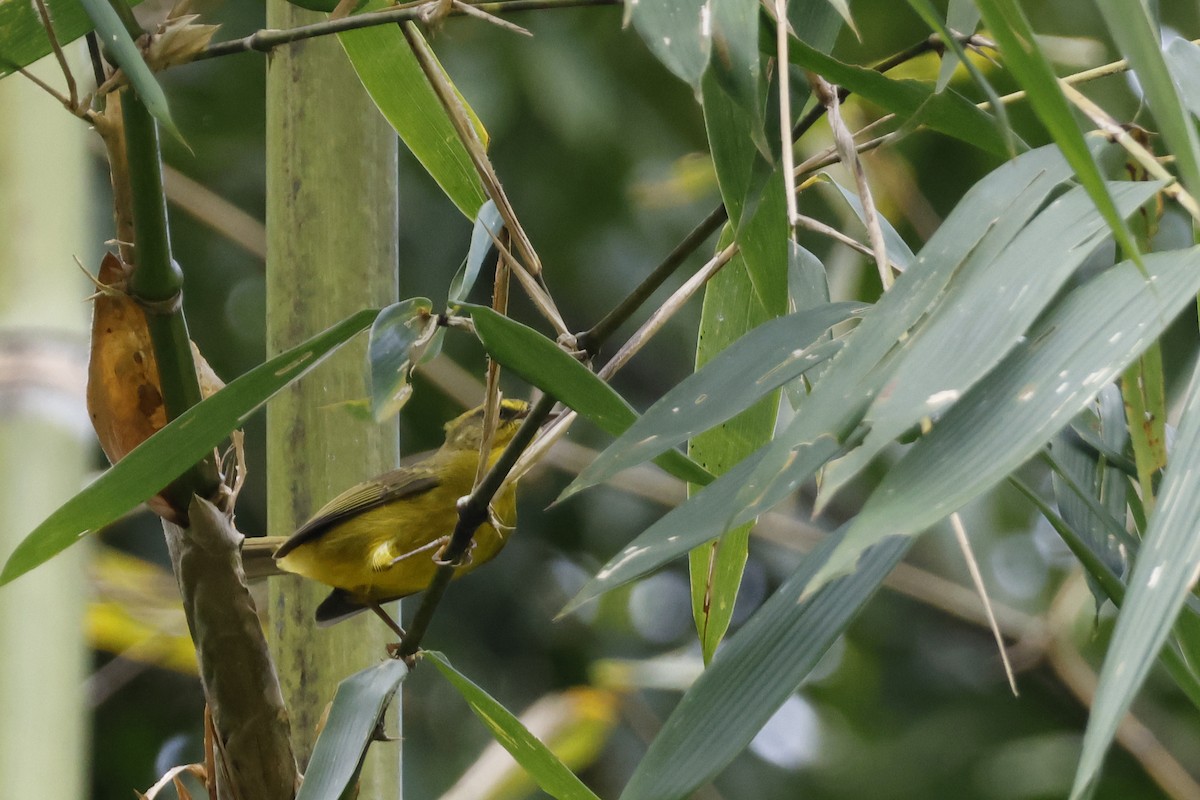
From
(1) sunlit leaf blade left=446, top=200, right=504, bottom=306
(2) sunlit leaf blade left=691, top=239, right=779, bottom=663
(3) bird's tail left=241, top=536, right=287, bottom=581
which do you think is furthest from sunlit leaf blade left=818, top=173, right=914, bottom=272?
(3) bird's tail left=241, top=536, right=287, bottom=581

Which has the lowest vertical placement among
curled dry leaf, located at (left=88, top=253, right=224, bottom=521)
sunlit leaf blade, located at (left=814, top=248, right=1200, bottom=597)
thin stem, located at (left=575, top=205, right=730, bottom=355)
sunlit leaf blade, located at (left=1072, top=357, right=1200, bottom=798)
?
sunlit leaf blade, located at (left=1072, top=357, right=1200, bottom=798)

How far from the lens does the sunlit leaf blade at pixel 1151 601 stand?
75 centimetres

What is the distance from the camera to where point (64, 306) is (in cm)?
151

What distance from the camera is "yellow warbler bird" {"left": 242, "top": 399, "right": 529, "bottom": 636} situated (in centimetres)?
209

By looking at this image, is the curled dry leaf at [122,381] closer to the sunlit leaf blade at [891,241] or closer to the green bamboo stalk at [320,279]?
the green bamboo stalk at [320,279]

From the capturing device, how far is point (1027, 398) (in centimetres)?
89

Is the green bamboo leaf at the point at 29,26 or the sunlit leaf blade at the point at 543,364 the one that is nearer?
the sunlit leaf blade at the point at 543,364

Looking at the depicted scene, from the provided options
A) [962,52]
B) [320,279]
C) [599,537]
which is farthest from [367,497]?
[599,537]

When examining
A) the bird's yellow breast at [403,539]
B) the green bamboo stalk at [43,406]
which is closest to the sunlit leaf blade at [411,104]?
the green bamboo stalk at [43,406]

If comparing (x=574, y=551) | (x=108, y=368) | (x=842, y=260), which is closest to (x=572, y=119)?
(x=842, y=260)

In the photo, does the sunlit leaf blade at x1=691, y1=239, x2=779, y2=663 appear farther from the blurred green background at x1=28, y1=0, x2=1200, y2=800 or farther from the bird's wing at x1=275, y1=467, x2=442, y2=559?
the blurred green background at x1=28, y1=0, x2=1200, y2=800

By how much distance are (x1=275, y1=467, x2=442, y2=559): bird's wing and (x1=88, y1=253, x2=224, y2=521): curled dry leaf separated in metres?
0.30

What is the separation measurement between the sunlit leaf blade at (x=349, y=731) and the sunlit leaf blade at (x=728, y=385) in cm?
28

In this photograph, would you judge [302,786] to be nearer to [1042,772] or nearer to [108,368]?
[108,368]
